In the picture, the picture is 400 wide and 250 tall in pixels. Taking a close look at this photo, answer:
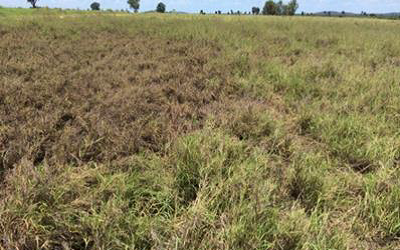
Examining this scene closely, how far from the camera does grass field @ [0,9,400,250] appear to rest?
235 cm

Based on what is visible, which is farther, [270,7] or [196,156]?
[270,7]

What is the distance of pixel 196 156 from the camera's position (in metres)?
3.15

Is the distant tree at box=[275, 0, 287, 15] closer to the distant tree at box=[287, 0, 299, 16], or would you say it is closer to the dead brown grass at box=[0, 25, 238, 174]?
the distant tree at box=[287, 0, 299, 16]

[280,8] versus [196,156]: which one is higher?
[280,8]

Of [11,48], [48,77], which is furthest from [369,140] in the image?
[11,48]

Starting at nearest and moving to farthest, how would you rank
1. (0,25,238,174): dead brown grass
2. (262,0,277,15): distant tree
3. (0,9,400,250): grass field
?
(0,9,400,250): grass field, (0,25,238,174): dead brown grass, (262,0,277,15): distant tree

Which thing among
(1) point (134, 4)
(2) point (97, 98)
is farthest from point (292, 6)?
(2) point (97, 98)

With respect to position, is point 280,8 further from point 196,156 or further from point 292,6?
point 196,156

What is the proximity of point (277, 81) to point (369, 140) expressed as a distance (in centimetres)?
280

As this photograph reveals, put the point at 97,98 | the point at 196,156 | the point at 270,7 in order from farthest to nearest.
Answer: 1. the point at 270,7
2. the point at 97,98
3. the point at 196,156

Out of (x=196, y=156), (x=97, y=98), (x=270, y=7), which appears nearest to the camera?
(x=196, y=156)

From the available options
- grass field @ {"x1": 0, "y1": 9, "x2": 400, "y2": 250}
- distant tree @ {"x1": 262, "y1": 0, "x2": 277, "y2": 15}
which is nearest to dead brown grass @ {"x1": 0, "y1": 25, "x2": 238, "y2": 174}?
grass field @ {"x1": 0, "y1": 9, "x2": 400, "y2": 250}

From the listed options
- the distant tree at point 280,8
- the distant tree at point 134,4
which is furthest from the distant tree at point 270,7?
the distant tree at point 134,4

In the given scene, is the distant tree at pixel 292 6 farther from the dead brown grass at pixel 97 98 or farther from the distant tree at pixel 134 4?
the dead brown grass at pixel 97 98
